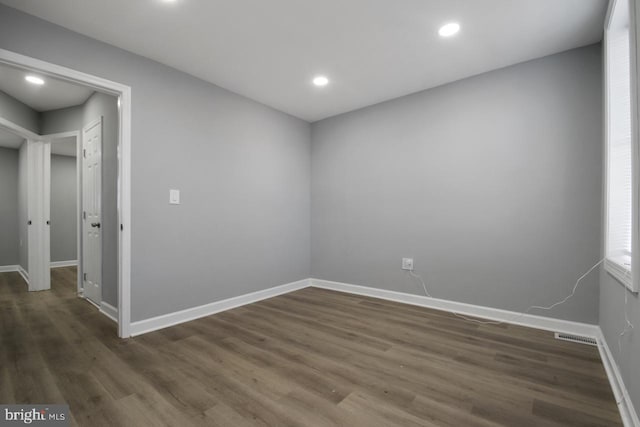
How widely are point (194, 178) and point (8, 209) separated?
5.60 meters

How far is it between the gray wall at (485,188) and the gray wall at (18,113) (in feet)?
14.0

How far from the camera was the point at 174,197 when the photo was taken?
287 cm

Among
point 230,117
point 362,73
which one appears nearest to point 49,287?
point 230,117

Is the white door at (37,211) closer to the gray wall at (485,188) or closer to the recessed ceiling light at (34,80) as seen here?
the recessed ceiling light at (34,80)

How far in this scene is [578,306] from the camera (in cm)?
250

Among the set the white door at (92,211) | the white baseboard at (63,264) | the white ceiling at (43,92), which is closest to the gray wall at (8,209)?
the white baseboard at (63,264)

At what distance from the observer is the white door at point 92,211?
334 cm

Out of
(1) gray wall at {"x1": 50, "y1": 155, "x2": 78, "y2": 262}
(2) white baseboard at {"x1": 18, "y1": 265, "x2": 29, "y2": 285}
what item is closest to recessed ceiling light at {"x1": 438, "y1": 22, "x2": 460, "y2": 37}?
(2) white baseboard at {"x1": 18, "y1": 265, "x2": 29, "y2": 285}

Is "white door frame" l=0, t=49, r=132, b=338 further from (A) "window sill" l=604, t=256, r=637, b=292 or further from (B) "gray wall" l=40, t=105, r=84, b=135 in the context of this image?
(A) "window sill" l=604, t=256, r=637, b=292

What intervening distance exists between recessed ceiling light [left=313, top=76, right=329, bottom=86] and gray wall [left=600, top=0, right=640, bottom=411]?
2358 millimetres

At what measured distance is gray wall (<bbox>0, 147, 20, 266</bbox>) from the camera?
18.7ft

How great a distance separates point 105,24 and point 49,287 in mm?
4048

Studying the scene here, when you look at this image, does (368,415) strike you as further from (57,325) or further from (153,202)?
(57,325)

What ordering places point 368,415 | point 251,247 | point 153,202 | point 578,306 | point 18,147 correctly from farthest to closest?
1. point 18,147
2. point 251,247
3. point 153,202
4. point 578,306
5. point 368,415
